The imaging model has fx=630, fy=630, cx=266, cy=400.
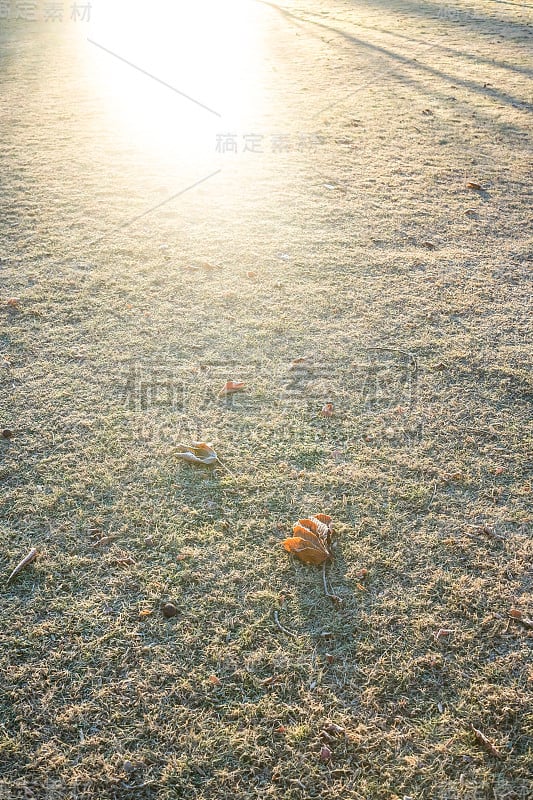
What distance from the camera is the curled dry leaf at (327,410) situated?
97.7 inches

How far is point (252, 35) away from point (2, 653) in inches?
417

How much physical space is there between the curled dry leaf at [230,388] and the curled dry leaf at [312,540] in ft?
2.42

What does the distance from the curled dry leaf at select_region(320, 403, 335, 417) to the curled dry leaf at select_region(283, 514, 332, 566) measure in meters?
0.55

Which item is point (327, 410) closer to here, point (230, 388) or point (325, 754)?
point (230, 388)

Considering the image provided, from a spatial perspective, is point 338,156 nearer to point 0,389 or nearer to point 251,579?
point 0,389

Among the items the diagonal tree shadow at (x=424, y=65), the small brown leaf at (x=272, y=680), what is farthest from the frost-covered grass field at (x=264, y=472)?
the diagonal tree shadow at (x=424, y=65)

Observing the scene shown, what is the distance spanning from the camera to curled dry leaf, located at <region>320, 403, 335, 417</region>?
2480 mm

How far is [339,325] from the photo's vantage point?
9.93 ft

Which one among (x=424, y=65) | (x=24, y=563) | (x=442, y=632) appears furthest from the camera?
(x=424, y=65)

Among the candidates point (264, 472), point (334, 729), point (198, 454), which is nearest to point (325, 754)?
point (334, 729)

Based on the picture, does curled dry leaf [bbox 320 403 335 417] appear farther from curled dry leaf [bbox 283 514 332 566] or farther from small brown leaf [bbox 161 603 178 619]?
small brown leaf [bbox 161 603 178 619]

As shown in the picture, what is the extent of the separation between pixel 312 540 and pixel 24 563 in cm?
87

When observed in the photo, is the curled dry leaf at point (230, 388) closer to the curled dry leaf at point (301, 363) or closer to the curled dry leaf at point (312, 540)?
the curled dry leaf at point (301, 363)

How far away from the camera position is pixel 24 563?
1.88 m
